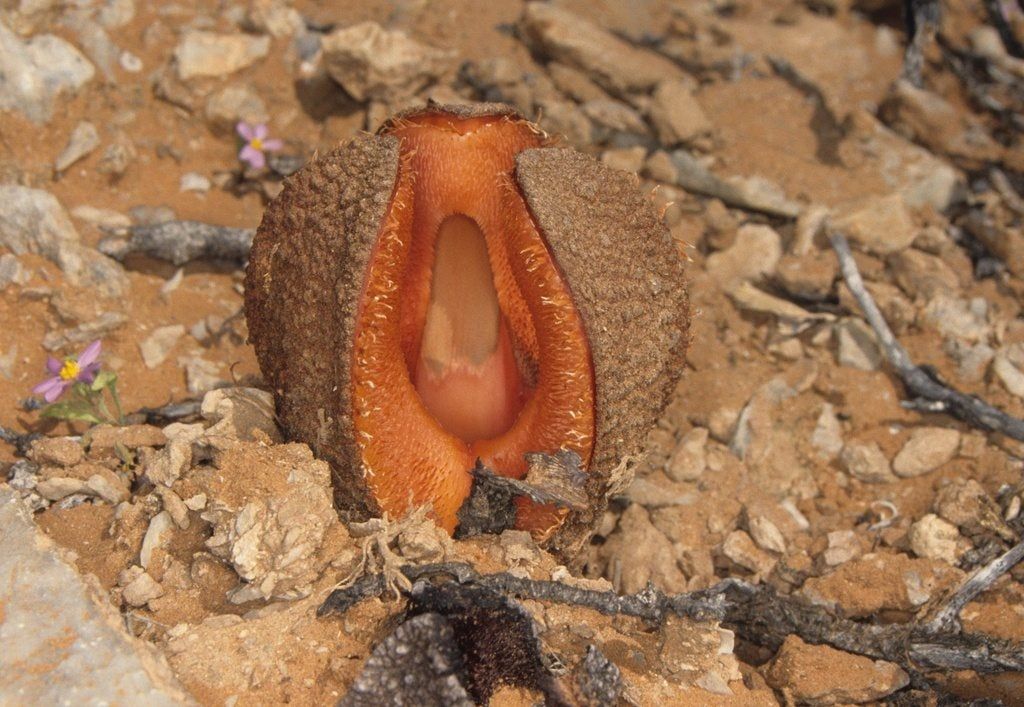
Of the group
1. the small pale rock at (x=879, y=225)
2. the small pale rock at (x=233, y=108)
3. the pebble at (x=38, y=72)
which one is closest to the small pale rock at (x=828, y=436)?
the small pale rock at (x=879, y=225)

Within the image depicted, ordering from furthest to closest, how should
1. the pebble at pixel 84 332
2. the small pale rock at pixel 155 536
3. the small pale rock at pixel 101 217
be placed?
the small pale rock at pixel 101 217
the pebble at pixel 84 332
the small pale rock at pixel 155 536

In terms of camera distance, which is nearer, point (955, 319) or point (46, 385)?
point (46, 385)

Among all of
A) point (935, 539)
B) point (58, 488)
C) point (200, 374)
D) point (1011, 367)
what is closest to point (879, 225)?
point (1011, 367)

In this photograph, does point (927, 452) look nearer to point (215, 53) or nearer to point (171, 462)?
point (171, 462)

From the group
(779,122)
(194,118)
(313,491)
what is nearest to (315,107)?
(194,118)

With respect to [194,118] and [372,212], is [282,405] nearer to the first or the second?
[372,212]

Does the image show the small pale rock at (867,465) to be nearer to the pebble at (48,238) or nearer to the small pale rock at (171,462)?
the small pale rock at (171,462)

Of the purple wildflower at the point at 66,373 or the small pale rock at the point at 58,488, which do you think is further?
the purple wildflower at the point at 66,373
